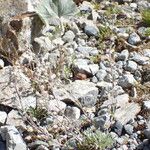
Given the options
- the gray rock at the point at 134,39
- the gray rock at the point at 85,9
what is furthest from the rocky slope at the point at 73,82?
the gray rock at the point at 85,9

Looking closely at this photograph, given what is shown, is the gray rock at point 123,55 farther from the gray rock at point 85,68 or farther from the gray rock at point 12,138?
the gray rock at point 12,138

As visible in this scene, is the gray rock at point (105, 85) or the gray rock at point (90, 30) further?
the gray rock at point (90, 30)

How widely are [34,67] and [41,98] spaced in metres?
0.39

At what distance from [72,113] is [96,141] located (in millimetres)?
477

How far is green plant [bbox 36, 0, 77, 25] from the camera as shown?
17.0 feet

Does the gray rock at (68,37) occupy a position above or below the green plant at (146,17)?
below

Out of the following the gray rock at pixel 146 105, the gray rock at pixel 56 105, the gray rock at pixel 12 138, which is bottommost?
the gray rock at pixel 12 138

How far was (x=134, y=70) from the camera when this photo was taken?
211 inches

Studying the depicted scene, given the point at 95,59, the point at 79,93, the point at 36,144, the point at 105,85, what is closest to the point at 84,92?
the point at 79,93

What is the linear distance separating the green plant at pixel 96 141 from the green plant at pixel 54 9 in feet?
4.47

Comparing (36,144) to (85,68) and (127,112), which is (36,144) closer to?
(127,112)

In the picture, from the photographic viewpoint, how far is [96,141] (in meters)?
4.39

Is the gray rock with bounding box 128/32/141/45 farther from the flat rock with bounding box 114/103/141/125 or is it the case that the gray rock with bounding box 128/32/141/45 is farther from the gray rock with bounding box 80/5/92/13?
the flat rock with bounding box 114/103/141/125

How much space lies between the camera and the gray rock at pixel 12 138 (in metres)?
4.39
